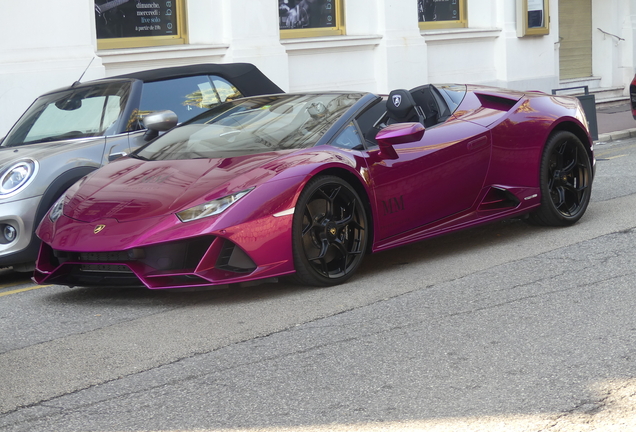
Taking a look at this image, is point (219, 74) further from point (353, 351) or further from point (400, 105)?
point (353, 351)

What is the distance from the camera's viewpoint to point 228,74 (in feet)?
26.3

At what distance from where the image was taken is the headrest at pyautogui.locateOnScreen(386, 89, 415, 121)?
20.4 ft

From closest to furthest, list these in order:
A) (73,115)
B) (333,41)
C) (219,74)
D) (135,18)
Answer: (73,115), (219,74), (135,18), (333,41)

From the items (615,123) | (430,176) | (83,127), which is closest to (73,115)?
(83,127)

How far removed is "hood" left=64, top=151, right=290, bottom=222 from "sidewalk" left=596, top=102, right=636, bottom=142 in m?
10.1

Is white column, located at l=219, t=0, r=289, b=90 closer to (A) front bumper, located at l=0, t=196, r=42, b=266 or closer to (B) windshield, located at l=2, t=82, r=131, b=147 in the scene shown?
(B) windshield, located at l=2, t=82, r=131, b=147

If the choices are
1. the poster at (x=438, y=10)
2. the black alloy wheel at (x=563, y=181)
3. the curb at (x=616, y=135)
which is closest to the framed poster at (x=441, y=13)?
the poster at (x=438, y=10)

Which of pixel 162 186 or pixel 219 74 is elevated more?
pixel 219 74

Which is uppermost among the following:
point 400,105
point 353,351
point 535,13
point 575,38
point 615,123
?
point 535,13

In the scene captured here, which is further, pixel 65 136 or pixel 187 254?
pixel 65 136

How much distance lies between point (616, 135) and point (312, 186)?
10.5 m

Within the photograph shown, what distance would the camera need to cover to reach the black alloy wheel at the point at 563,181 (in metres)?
7.01

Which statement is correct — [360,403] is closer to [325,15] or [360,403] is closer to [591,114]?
[591,114]

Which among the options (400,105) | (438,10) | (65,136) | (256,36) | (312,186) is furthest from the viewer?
(438,10)
